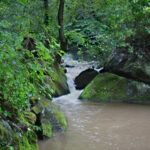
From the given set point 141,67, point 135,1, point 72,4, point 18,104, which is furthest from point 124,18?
point 18,104

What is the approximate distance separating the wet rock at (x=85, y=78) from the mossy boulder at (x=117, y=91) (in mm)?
1150

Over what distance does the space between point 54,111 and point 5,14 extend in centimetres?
334

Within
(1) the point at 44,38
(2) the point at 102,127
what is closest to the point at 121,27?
(1) the point at 44,38

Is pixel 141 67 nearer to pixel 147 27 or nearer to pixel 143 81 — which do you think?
pixel 143 81

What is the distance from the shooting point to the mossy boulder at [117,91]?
37.6 ft

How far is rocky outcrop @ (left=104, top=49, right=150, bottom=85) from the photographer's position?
11.8 meters

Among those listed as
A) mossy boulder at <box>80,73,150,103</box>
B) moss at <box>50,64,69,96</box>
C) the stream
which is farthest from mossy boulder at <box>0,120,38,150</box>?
moss at <box>50,64,69,96</box>

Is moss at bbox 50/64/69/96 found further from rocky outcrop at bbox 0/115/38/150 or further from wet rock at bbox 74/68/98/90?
rocky outcrop at bbox 0/115/38/150

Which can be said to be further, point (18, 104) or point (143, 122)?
point (143, 122)

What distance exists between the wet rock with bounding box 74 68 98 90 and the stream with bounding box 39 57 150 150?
4.14 ft

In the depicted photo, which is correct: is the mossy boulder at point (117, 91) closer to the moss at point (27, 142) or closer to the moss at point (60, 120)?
the moss at point (60, 120)

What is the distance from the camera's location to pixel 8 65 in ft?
17.6

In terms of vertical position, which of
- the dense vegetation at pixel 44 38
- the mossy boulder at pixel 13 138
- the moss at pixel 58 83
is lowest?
the mossy boulder at pixel 13 138

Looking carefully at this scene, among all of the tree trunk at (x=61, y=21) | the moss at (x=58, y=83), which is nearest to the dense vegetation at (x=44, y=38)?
the tree trunk at (x=61, y=21)
